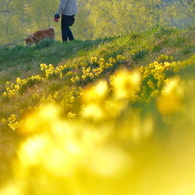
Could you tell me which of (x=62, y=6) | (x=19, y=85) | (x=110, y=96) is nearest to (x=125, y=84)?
(x=110, y=96)

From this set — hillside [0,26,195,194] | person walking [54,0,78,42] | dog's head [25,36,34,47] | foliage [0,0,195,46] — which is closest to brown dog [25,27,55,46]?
dog's head [25,36,34,47]

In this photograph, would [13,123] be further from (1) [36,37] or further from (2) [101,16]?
(2) [101,16]

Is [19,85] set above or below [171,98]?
below

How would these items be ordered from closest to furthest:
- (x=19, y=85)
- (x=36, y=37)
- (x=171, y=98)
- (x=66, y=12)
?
(x=171, y=98) < (x=19, y=85) < (x=66, y=12) < (x=36, y=37)

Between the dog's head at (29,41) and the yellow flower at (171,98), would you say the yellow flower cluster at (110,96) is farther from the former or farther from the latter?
the dog's head at (29,41)

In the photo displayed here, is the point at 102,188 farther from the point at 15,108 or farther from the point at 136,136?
the point at 15,108

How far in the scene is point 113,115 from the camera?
5238 millimetres

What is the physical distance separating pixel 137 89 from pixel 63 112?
1285 mm

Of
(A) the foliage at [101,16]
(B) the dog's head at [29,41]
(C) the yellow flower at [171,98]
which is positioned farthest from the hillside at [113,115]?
(A) the foliage at [101,16]

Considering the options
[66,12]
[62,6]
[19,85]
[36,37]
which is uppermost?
[62,6]

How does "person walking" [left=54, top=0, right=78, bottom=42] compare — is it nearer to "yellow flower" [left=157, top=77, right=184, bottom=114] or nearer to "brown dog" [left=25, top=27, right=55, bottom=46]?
"brown dog" [left=25, top=27, right=55, bottom=46]

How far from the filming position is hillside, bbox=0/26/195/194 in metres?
4.02

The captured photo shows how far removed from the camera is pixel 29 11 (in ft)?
140

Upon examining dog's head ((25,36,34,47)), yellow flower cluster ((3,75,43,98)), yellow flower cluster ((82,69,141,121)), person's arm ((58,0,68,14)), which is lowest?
dog's head ((25,36,34,47))
